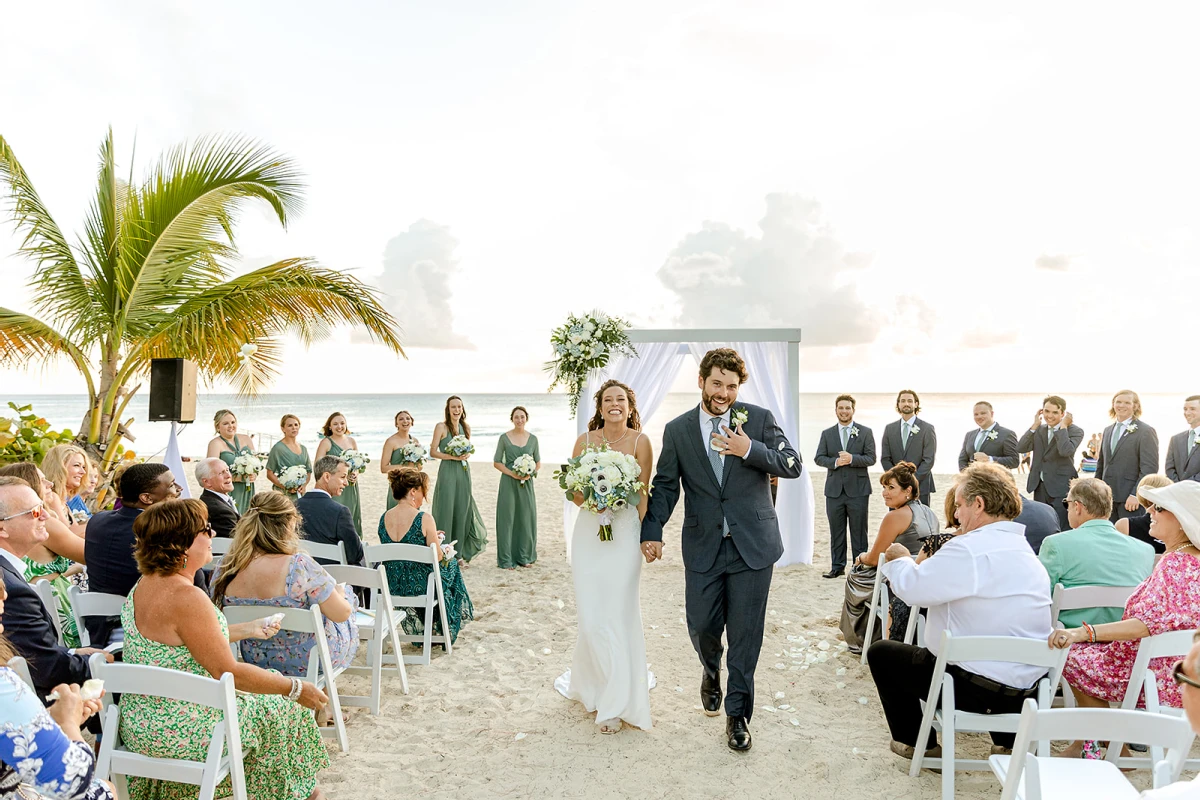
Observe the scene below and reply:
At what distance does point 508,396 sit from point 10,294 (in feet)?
174

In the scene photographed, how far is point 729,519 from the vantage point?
3896 millimetres

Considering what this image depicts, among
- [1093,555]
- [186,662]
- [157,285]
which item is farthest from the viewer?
[157,285]

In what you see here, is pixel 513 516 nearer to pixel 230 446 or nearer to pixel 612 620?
pixel 230 446

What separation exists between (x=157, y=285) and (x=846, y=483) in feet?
23.0

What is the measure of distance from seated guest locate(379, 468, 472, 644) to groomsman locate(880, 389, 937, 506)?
15.7 feet

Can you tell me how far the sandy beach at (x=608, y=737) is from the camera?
11.6 feet

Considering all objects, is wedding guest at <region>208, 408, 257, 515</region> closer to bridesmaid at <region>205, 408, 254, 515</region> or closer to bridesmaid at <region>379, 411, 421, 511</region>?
bridesmaid at <region>205, 408, 254, 515</region>

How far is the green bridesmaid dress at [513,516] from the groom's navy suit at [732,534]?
14.8ft

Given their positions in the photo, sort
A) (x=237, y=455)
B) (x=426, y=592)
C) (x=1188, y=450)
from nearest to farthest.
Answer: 1. (x=426, y=592)
2. (x=1188, y=450)
3. (x=237, y=455)

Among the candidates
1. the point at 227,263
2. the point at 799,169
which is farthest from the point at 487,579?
the point at 799,169

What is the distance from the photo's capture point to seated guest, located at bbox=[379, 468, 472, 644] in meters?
5.43

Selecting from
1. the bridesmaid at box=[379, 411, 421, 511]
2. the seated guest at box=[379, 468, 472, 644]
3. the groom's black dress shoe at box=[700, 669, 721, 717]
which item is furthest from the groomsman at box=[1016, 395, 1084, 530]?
the bridesmaid at box=[379, 411, 421, 511]

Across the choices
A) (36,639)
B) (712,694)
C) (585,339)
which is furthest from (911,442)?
(36,639)

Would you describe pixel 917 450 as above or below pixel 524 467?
above
